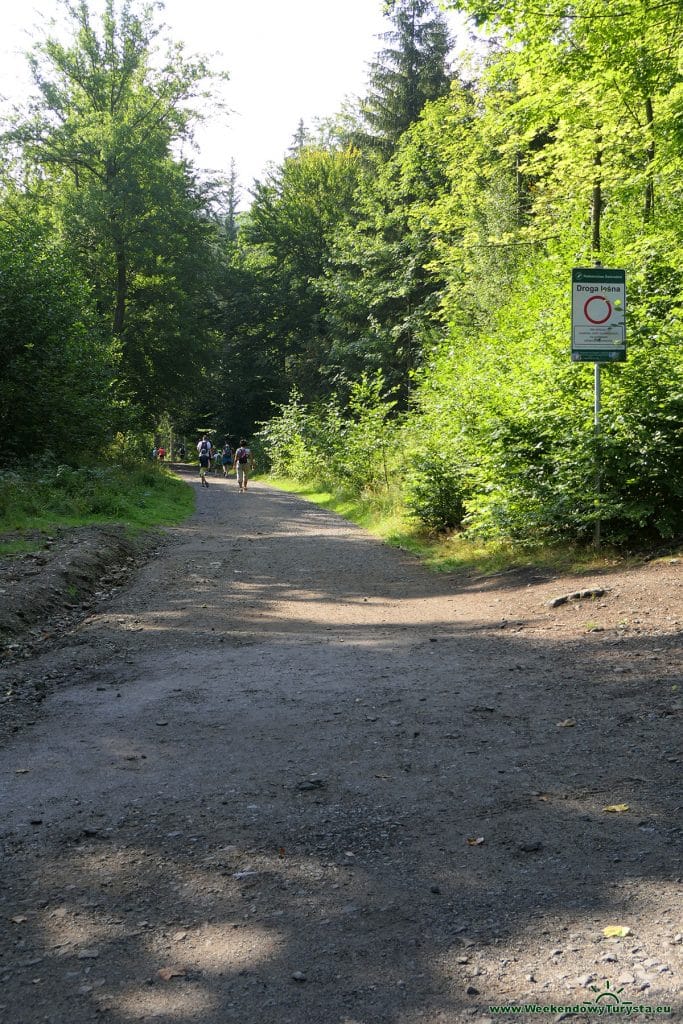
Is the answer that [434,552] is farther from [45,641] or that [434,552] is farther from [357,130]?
[357,130]

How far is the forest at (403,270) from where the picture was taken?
11977 millimetres

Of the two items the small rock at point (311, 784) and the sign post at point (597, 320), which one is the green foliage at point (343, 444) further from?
the small rock at point (311, 784)

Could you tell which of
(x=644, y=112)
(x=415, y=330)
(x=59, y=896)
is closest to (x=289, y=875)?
(x=59, y=896)

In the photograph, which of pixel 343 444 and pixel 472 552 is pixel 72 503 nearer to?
pixel 472 552

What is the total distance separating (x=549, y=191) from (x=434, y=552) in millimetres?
19904

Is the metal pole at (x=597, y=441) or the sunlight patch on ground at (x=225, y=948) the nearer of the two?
the sunlight patch on ground at (x=225, y=948)

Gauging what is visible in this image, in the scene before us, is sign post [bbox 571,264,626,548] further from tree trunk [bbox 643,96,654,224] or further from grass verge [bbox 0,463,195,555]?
grass verge [bbox 0,463,195,555]

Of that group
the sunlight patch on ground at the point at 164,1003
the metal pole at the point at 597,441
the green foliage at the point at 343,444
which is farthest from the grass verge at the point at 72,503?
the sunlight patch on ground at the point at 164,1003

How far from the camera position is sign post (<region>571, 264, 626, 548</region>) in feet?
36.0

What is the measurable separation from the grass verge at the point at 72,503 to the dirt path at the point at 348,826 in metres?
7.00

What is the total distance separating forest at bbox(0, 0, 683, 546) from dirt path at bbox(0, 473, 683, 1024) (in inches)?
162

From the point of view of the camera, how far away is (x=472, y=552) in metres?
13.4

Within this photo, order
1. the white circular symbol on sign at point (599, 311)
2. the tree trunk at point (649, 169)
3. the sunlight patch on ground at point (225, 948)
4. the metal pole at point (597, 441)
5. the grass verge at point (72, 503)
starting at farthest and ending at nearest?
1. the tree trunk at point (649, 169)
2. the grass verge at point (72, 503)
3. the white circular symbol on sign at point (599, 311)
4. the metal pole at point (597, 441)
5. the sunlight patch on ground at point (225, 948)

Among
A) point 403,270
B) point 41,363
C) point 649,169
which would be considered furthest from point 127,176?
point 649,169
